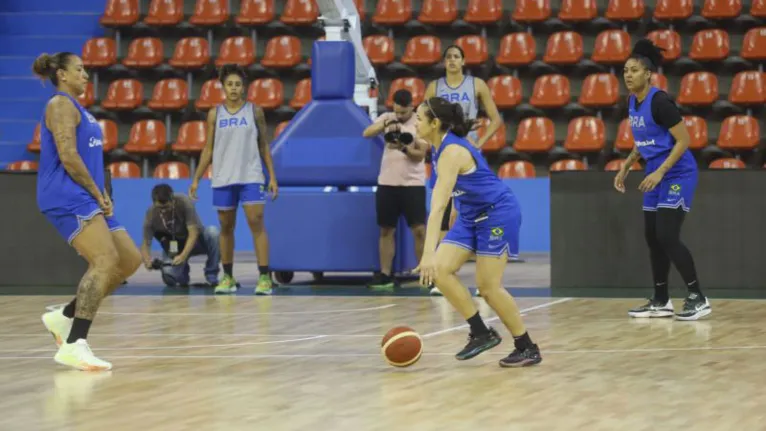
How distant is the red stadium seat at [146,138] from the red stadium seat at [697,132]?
7079 millimetres

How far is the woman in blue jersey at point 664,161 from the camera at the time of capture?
29.7 feet

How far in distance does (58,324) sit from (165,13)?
41.2 ft

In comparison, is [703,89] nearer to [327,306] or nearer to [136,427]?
[327,306]

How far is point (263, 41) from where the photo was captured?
63.5 ft

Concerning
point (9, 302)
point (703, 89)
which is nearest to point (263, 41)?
point (703, 89)

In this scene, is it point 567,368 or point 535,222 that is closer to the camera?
point 567,368

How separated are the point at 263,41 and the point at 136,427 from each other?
1458cm

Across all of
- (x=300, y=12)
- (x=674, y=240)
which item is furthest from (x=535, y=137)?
(x=674, y=240)

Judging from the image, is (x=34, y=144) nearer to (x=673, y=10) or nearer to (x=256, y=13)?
(x=256, y=13)

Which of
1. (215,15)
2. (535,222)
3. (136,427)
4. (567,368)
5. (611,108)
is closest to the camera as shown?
(136,427)

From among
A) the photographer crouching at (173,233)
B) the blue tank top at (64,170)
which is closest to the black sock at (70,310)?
the blue tank top at (64,170)

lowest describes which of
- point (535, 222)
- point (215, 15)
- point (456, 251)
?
point (535, 222)

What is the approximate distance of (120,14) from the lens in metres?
19.2

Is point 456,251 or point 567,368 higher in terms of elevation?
point 456,251
